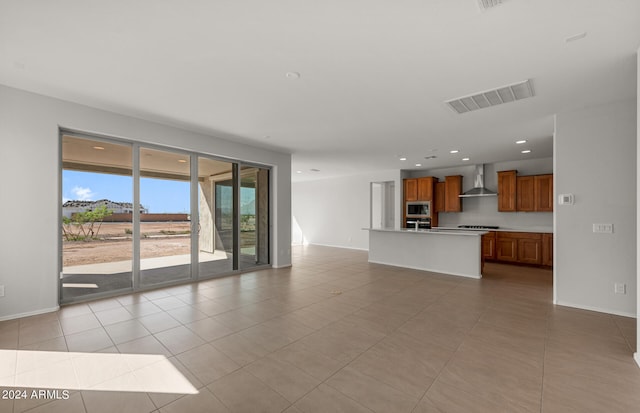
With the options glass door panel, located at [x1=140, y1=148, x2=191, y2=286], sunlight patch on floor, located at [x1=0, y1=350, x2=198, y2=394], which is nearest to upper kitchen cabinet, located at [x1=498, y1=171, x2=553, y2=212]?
glass door panel, located at [x1=140, y1=148, x2=191, y2=286]

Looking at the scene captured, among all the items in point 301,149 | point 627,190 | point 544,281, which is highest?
point 301,149

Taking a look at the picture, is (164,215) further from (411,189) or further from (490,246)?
(490,246)

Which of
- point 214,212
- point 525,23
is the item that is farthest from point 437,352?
point 214,212

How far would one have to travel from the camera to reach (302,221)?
1198 cm

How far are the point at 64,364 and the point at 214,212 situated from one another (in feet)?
11.6

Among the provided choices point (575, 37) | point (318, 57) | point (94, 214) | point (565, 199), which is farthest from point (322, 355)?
point (94, 214)

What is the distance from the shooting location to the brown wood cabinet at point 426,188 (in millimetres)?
8602

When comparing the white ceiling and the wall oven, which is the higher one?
the white ceiling

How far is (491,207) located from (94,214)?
9.16 m

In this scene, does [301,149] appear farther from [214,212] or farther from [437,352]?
[437,352]

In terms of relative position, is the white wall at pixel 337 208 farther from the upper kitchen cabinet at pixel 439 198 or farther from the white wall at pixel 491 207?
the white wall at pixel 491 207

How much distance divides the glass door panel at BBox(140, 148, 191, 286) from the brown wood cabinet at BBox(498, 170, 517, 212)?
770cm

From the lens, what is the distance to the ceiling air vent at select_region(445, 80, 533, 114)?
3229 mm

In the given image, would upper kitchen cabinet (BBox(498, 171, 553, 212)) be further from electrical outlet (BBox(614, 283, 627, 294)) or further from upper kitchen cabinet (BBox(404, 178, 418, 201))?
electrical outlet (BBox(614, 283, 627, 294))
